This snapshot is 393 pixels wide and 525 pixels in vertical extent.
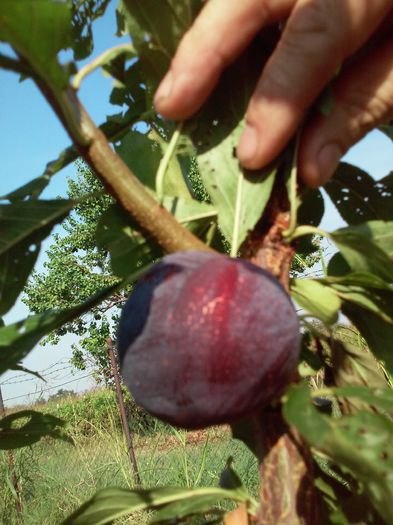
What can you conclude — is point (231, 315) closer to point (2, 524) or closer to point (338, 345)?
point (338, 345)

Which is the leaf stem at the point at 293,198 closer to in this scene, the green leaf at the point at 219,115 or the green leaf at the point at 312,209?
the green leaf at the point at 219,115

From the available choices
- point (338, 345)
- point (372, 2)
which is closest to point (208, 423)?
point (338, 345)

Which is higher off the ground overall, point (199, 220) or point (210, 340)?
point (199, 220)

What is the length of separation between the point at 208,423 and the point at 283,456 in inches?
3.5

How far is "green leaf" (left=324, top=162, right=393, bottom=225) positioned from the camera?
86 centimetres

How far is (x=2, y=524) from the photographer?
4.27 metres

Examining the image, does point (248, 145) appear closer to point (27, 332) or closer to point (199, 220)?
point (199, 220)

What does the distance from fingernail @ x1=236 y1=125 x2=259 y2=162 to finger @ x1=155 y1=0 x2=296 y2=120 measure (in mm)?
65

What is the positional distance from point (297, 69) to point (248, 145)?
11cm

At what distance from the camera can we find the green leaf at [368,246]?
0.65 metres

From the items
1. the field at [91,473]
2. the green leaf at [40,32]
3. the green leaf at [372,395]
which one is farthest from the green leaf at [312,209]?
the field at [91,473]

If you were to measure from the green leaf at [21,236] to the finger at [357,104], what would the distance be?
0.32 meters

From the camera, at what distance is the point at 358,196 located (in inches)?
34.4

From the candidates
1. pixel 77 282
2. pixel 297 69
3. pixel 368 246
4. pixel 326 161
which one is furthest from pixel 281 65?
pixel 77 282
